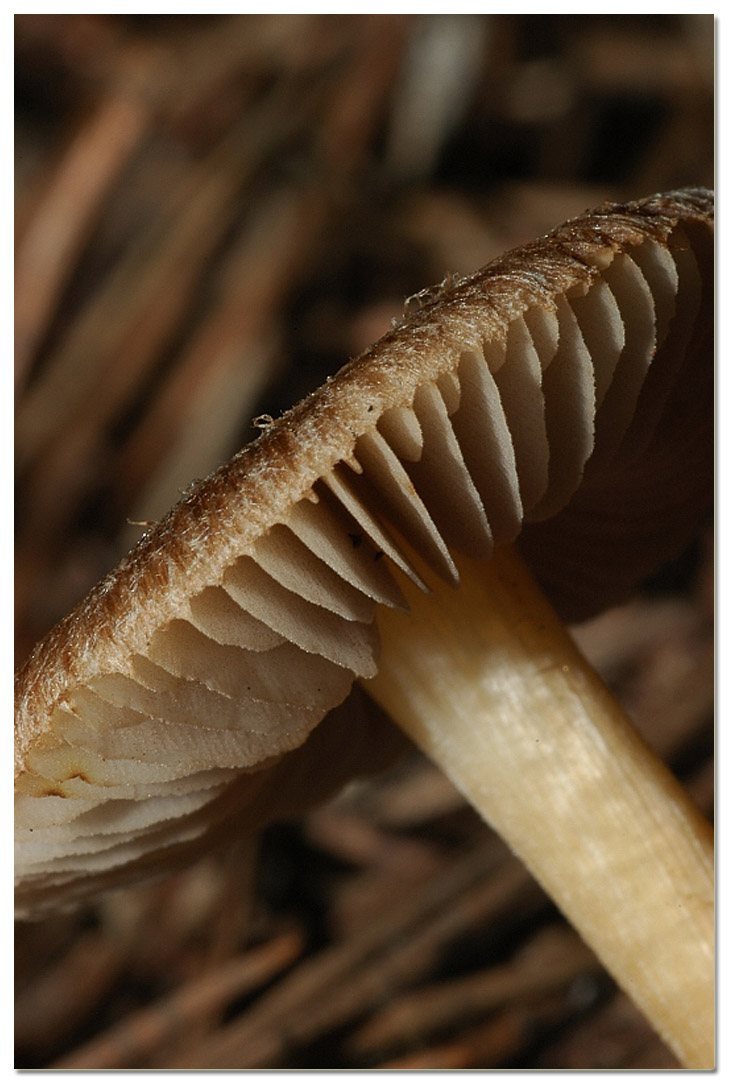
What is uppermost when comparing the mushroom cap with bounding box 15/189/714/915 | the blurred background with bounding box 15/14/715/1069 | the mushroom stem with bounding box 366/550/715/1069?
the blurred background with bounding box 15/14/715/1069

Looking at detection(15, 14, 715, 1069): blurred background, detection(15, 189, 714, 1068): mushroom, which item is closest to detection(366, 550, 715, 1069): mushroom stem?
detection(15, 189, 714, 1068): mushroom

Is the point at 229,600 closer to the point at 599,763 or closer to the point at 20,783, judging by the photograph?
the point at 20,783

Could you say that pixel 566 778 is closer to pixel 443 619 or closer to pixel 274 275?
pixel 443 619

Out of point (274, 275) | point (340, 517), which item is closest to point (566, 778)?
point (340, 517)

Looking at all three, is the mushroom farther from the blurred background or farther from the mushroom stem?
the blurred background

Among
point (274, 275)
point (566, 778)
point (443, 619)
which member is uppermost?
point (274, 275)

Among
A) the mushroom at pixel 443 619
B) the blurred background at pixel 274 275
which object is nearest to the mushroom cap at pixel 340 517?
the mushroom at pixel 443 619

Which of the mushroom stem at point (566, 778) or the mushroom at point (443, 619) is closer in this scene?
the mushroom at point (443, 619)

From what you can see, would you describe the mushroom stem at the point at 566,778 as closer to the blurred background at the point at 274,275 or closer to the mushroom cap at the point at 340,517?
the mushroom cap at the point at 340,517
